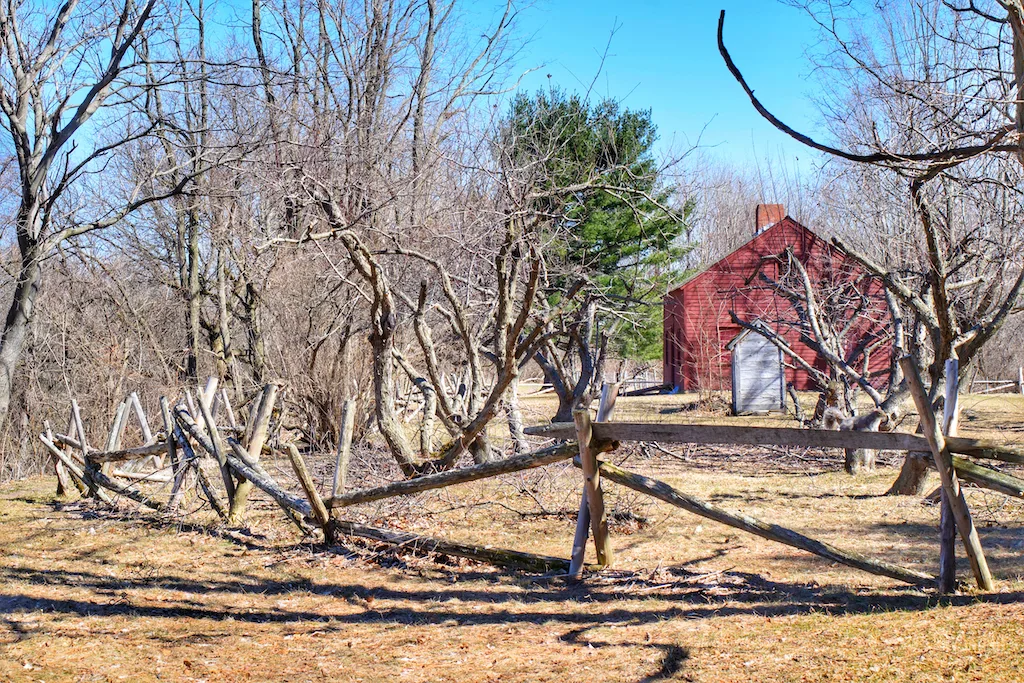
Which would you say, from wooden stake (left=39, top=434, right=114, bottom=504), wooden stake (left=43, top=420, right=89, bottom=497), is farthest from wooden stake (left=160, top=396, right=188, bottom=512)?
wooden stake (left=43, top=420, right=89, bottom=497)

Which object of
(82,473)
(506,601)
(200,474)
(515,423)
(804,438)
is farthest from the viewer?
(82,473)

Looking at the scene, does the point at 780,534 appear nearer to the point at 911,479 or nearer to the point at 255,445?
the point at 911,479

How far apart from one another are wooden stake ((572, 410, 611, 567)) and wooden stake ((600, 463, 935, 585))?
0.19 metres

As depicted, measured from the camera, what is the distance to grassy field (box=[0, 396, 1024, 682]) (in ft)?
15.4

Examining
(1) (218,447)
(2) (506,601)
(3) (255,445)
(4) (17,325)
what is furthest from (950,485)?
(4) (17,325)

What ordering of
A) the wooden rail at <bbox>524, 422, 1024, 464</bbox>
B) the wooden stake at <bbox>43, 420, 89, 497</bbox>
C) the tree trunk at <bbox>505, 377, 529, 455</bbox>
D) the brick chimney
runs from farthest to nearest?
the brick chimney → the wooden stake at <bbox>43, 420, 89, 497</bbox> → the tree trunk at <bbox>505, 377, 529, 455</bbox> → the wooden rail at <bbox>524, 422, 1024, 464</bbox>

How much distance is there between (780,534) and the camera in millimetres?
Result: 5797

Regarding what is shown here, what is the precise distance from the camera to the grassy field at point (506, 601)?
4707mm

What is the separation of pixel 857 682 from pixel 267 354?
14.0 meters

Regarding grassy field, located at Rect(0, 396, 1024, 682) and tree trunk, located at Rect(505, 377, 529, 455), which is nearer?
grassy field, located at Rect(0, 396, 1024, 682)

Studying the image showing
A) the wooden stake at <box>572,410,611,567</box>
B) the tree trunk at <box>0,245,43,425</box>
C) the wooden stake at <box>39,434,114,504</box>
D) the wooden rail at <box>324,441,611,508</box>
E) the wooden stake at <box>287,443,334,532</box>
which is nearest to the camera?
the wooden stake at <box>572,410,611,567</box>

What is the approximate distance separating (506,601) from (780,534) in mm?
1889

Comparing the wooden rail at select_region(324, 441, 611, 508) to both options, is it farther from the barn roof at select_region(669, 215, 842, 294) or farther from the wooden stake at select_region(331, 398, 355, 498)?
the barn roof at select_region(669, 215, 842, 294)

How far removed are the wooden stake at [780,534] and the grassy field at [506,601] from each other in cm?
17
